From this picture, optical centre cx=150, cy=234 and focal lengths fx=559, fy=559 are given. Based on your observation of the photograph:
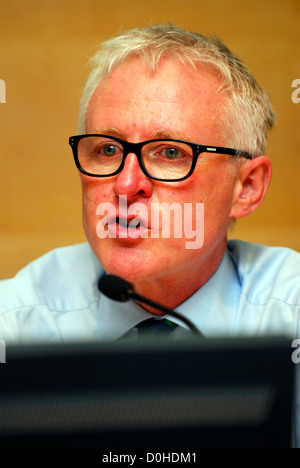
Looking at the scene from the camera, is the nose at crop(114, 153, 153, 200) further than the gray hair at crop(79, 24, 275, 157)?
No

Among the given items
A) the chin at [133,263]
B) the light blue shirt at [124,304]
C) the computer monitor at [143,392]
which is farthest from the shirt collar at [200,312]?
the computer monitor at [143,392]

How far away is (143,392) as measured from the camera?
0.46 meters

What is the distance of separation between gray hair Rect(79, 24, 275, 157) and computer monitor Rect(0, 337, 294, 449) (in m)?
0.85

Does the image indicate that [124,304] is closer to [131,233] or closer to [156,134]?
[131,233]

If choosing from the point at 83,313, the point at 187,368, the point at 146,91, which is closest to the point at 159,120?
the point at 146,91

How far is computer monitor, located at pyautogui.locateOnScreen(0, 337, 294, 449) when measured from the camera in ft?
1.49

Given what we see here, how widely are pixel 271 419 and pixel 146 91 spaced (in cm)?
85

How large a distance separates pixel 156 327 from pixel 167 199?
29cm

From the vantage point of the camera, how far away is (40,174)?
2.06 metres

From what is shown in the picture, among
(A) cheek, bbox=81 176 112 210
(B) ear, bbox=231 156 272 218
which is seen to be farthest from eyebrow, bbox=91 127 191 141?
(B) ear, bbox=231 156 272 218

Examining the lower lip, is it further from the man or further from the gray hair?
the gray hair

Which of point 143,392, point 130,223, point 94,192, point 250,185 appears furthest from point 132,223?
point 143,392

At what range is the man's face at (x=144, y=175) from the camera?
1153 mm
